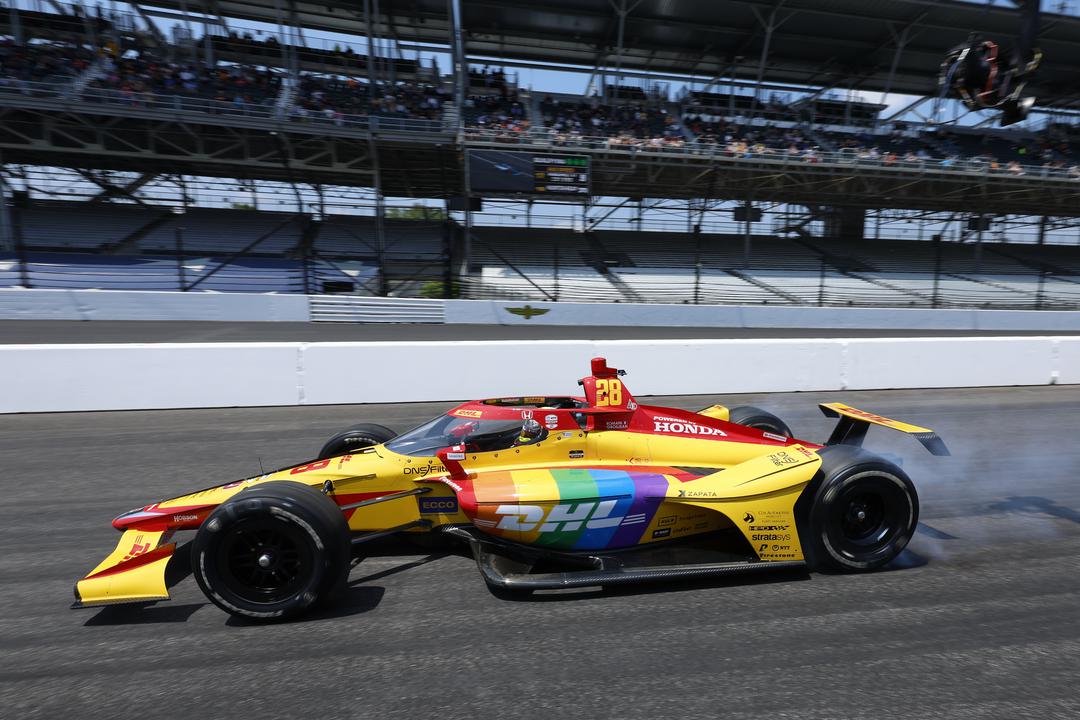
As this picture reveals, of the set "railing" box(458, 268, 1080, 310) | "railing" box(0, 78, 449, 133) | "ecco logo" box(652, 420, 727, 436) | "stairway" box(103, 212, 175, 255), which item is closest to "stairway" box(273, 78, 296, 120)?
"railing" box(0, 78, 449, 133)

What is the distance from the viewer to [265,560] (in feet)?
10.4

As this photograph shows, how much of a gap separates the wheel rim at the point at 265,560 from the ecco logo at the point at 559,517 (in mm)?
1108

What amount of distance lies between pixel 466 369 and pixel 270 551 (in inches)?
221

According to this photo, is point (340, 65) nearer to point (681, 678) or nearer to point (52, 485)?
point (52, 485)

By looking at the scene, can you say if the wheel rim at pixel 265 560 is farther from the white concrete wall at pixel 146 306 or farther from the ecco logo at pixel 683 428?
the white concrete wall at pixel 146 306

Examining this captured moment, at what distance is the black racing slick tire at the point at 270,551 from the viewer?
10.1ft

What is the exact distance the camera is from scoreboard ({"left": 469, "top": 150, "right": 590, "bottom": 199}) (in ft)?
69.6

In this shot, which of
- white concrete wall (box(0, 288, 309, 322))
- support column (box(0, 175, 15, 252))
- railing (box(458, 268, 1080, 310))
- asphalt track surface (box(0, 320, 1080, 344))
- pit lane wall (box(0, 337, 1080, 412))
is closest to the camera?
pit lane wall (box(0, 337, 1080, 412))

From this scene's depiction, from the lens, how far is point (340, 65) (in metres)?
26.5

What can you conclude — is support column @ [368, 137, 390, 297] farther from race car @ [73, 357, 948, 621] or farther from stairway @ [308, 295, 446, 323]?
race car @ [73, 357, 948, 621]

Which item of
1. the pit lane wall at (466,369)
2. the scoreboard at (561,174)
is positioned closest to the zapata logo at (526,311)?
the scoreboard at (561,174)

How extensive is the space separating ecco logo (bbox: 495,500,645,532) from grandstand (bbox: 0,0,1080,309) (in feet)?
54.2

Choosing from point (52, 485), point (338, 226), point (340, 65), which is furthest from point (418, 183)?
point (52, 485)

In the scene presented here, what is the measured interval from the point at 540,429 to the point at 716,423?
1.37m
